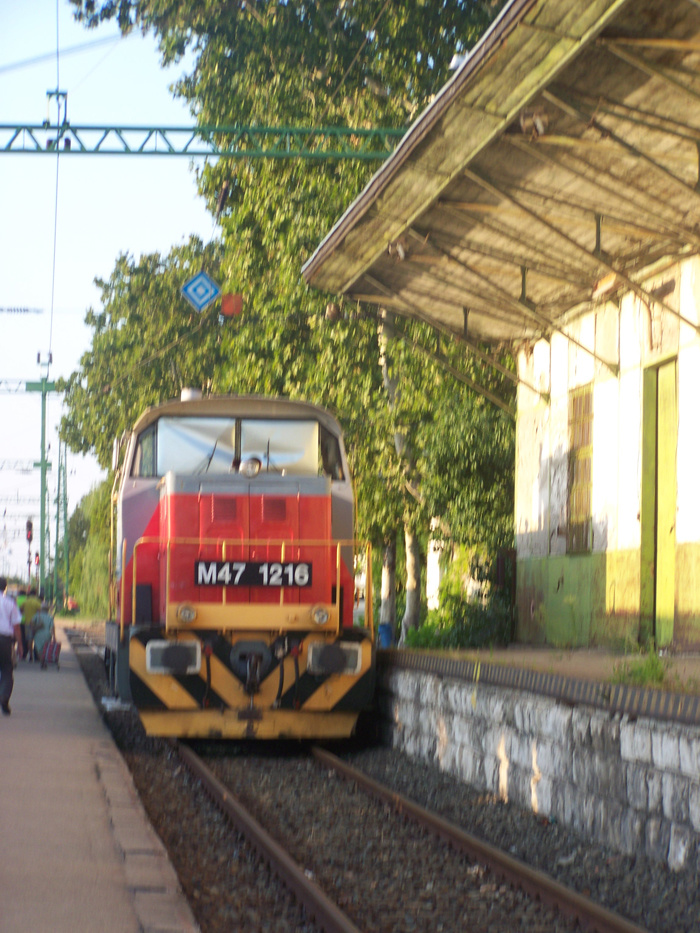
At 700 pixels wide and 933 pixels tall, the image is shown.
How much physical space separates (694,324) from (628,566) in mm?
2787

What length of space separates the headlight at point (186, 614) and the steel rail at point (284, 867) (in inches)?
60.2

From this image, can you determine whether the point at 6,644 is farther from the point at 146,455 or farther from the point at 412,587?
the point at 412,587

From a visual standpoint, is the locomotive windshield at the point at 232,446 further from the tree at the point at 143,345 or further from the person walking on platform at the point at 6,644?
the tree at the point at 143,345

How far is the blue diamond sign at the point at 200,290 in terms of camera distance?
25844mm

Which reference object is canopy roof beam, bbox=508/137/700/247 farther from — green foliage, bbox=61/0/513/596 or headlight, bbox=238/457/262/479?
green foliage, bbox=61/0/513/596

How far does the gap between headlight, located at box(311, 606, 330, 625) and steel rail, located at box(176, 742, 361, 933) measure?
1872mm

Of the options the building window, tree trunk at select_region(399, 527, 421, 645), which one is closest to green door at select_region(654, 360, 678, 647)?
the building window

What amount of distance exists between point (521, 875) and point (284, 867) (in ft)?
4.35

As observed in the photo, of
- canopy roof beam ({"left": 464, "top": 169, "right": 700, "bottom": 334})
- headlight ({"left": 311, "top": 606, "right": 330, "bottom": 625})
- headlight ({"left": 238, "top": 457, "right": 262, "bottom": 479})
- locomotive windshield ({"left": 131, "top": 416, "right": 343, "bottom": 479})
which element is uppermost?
canopy roof beam ({"left": 464, "top": 169, "right": 700, "bottom": 334})

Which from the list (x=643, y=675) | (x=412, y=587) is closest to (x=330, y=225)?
(x=412, y=587)

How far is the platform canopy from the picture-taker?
8255mm

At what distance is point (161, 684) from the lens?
1080 cm

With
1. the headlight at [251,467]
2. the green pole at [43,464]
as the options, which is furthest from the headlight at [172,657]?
the green pole at [43,464]

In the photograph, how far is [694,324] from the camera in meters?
11.1
